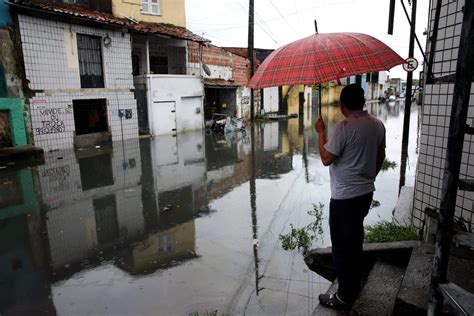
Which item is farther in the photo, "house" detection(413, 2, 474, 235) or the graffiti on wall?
the graffiti on wall

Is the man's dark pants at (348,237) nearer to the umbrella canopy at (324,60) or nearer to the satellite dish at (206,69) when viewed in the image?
the umbrella canopy at (324,60)

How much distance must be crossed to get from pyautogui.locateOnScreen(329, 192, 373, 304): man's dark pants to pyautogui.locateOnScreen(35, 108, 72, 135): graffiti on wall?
13542 millimetres

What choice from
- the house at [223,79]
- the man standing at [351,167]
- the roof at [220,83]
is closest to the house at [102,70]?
the roof at [220,83]

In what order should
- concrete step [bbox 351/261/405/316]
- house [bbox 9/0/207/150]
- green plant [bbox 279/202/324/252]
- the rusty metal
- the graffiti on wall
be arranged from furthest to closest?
1. the graffiti on wall
2. house [bbox 9/0/207/150]
3. green plant [bbox 279/202/324/252]
4. concrete step [bbox 351/261/405/316]
5. the rusty metal

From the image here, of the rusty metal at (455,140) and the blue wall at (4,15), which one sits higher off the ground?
the blue wall at (4,15)

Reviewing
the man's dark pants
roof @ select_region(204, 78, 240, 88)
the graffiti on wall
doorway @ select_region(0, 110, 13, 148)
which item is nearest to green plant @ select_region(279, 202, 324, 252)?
the man's dark pants

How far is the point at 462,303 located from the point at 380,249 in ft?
6.77

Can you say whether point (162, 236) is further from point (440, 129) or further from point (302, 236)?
point (440, 129)

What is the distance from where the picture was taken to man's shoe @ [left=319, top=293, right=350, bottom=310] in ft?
9.62

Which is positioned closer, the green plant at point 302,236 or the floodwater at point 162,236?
the floodwater at point 162,236

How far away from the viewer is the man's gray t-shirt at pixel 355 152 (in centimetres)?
262

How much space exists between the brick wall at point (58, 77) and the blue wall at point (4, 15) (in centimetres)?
36

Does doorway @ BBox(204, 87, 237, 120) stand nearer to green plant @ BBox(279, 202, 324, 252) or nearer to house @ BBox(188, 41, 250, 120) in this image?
house @ BBox(188, 41, 250, 120)

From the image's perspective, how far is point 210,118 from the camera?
2369 centimetres
